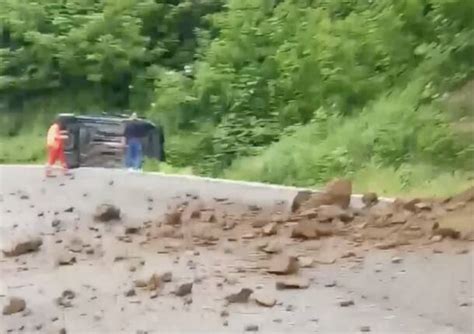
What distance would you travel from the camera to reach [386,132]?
574 centimetres

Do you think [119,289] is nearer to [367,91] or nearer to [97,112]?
[97,112]

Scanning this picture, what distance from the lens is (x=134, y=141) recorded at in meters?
3.77

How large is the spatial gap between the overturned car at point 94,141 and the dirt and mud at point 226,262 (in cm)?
20

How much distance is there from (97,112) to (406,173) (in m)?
1.93

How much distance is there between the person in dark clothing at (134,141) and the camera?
366 cm

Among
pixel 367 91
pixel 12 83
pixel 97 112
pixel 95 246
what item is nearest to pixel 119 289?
pixel 95 246

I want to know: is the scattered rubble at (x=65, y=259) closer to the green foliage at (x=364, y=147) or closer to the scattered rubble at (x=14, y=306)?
the scattered rubble at (x=14, y=306)

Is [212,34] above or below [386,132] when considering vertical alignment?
above

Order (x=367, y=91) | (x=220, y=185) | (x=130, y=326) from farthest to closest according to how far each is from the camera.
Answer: (x=367, y=91) < (x=220, y=185) < (x=130, y=326)

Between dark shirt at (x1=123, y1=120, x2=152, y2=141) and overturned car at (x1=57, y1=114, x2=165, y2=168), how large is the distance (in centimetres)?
2

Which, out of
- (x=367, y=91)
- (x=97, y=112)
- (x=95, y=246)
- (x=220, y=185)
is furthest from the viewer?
(x=367, y=91)

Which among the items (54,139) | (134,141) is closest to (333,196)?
(134,141)

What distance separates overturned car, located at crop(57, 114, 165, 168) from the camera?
3.55m

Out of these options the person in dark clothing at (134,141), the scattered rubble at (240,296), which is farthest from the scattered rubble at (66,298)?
the person in dark clothing at (134,141)
